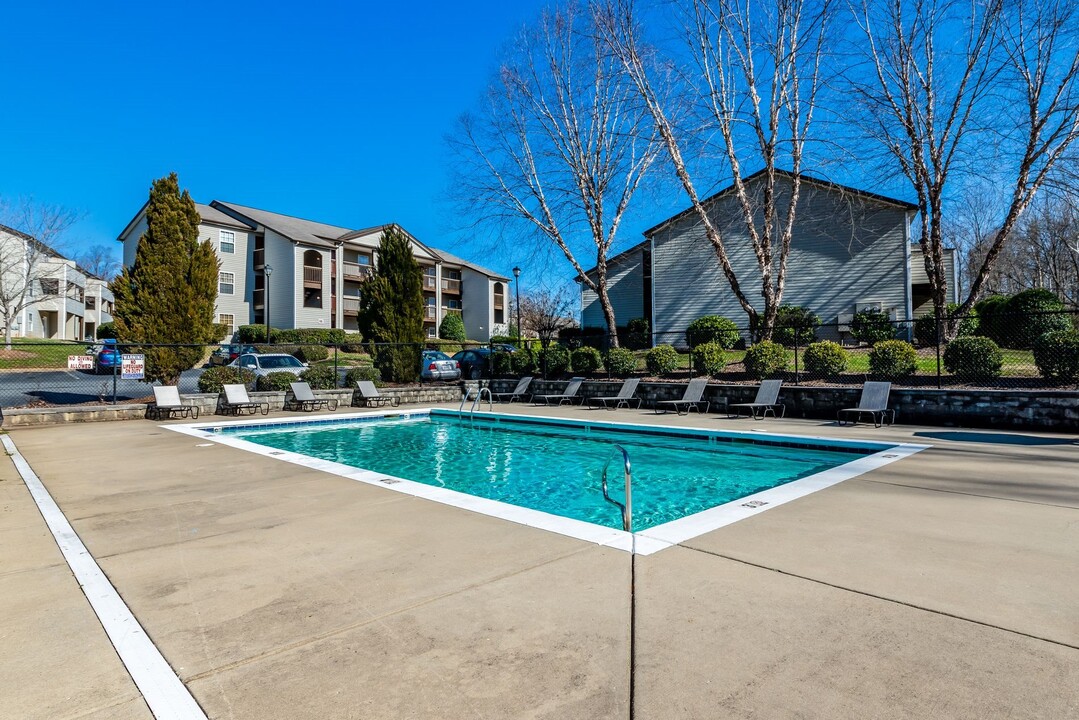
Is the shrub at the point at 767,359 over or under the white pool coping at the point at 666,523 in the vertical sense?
over

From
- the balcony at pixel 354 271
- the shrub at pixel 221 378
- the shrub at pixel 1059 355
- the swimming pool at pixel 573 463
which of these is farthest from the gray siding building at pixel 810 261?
the balcony at pixel 354 271

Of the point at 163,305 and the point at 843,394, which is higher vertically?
the point at 163,305

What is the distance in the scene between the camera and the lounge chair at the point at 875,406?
1109cm

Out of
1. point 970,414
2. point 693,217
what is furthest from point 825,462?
point 693,217

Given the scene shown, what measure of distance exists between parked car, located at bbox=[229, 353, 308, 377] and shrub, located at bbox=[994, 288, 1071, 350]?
19.2 m

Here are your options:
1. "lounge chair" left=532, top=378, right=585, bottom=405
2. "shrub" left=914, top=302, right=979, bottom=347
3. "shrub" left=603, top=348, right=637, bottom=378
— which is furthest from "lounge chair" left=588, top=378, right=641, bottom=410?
"shrub" left=914, top=302, right=979, bottom=347

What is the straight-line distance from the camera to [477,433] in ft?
42.8

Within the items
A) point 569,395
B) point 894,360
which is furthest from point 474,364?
point 894,360

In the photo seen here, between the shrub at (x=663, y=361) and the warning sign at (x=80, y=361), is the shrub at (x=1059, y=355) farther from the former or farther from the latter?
the warning sign at (x=80, y=361)

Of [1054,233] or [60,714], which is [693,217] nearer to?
[1054,233]

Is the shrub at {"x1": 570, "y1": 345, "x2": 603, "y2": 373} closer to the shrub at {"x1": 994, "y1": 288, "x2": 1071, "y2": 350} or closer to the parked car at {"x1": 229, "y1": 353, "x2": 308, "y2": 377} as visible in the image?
the parked car at {"x1": 229, "y1": 353, "x2": 308, "y2": 377}

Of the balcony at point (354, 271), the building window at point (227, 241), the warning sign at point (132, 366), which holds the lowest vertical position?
the warning sign at point (132, 366)

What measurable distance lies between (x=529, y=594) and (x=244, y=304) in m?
41.2

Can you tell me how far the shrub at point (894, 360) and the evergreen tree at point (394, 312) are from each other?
13.4 m
